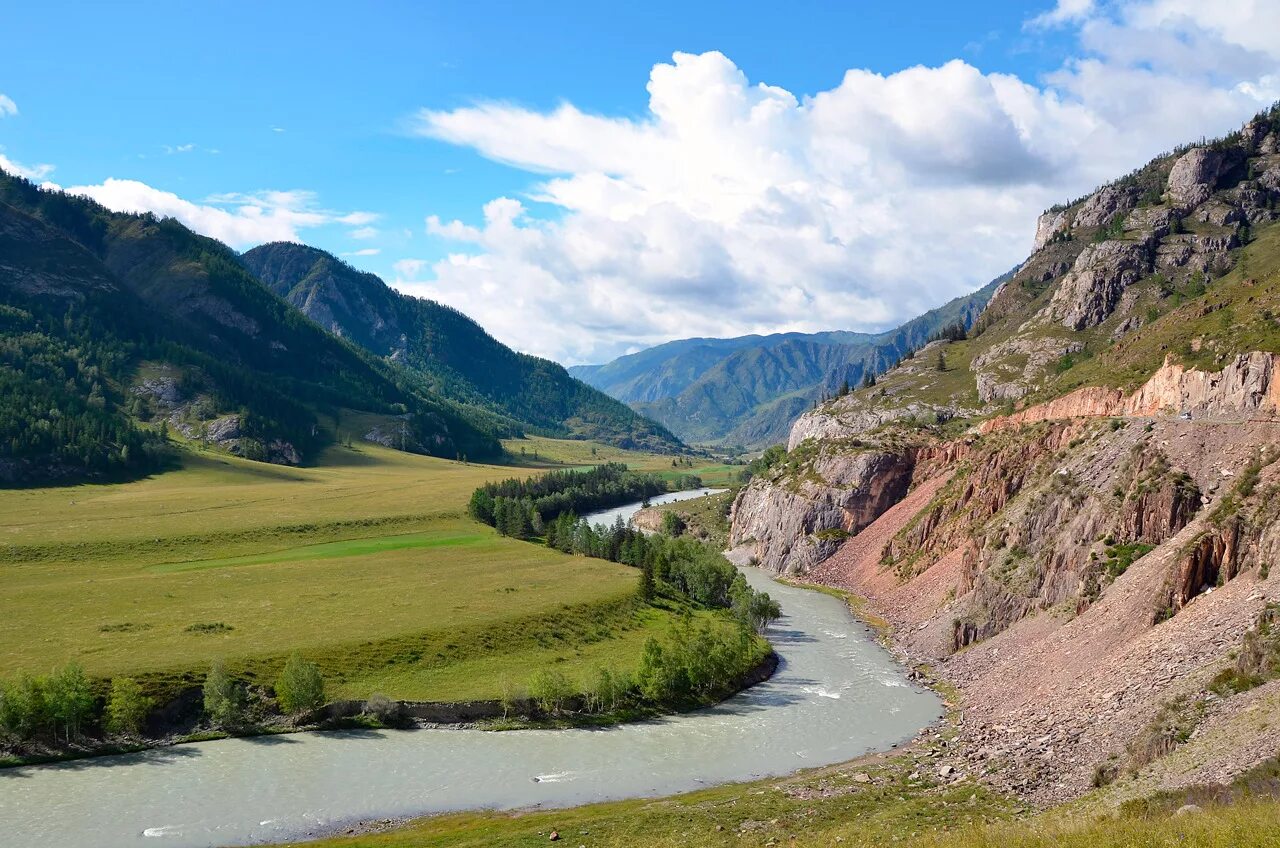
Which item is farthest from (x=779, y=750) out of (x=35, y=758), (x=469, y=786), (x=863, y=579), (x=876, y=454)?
(x=876, y=454)

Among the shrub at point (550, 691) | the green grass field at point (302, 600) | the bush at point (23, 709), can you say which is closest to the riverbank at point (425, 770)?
the shrub at point (550, 691)

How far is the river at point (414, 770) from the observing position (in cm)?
5331

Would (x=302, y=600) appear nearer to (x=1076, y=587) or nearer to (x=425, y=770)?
(x=425, y=770)

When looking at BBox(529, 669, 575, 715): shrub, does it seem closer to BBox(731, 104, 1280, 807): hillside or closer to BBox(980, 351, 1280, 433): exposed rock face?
BBox(731, 104, 1280, 807): hillside

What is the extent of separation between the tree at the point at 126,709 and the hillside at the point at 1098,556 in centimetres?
6600

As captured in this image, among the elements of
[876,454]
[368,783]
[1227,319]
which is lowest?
[368,783]

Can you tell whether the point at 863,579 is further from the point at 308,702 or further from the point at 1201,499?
the point at 308,702

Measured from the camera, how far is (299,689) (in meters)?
71.6

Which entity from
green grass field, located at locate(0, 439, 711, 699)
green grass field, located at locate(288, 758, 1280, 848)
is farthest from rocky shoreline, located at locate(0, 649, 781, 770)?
green grass field, located at locate(288, 758, 1280, 848)

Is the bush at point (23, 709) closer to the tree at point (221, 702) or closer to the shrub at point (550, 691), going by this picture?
the tree at point (221, 702)

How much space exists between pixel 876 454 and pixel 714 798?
106 meters

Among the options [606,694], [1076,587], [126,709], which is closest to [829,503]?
[1076,587]

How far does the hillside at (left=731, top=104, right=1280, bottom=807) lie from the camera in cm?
4812

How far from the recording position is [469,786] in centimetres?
5966
